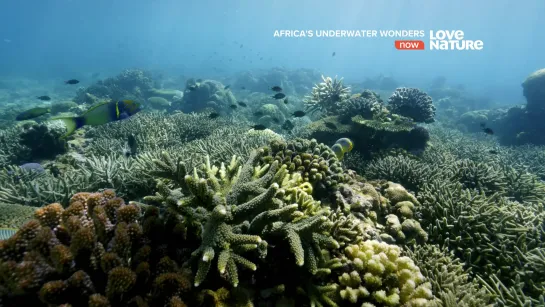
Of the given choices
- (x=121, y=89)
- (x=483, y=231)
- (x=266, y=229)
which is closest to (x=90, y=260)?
(x=266, y=229)

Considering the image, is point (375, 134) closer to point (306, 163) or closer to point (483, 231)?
point (483, 231)

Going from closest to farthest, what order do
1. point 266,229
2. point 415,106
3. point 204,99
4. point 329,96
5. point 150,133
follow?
1. point 266,229
2. point 150,133
3. point 415,106
4. point 329,96
5. point 204,99

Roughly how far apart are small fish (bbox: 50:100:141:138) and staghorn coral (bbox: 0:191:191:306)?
2.78 metres

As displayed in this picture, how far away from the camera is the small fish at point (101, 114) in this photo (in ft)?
14.4

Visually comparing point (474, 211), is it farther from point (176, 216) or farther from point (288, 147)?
point (176, 216)

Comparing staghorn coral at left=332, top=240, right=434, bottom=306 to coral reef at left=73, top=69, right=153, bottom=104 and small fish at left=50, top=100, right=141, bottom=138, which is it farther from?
coral reef at left=73, top=69, right=153, bottom=104

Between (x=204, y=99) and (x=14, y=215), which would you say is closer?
(x=14, y=215)

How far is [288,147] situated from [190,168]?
69.7 inches

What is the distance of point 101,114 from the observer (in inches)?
177

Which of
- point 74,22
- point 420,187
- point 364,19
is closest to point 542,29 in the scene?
point 364,19

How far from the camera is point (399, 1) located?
116000mm

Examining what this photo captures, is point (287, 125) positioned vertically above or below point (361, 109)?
below

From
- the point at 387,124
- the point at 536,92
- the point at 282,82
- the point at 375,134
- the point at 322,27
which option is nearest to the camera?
the point at 387,124

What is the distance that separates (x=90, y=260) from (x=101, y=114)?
345 centimetres
